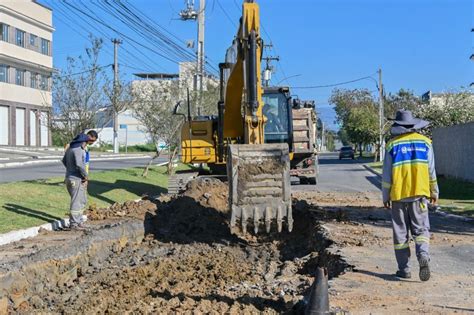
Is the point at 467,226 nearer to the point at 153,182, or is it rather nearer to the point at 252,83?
the point at 252,83

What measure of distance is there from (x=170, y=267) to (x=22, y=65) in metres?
50.1

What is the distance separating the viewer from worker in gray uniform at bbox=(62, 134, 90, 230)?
11.7 metres

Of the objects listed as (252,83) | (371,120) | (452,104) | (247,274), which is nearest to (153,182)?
(252,83)

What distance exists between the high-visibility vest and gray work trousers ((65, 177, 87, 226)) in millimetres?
6740

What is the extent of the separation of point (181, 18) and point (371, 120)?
32.2 metres

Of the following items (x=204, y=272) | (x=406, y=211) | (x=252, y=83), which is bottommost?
(x=204, y=272)

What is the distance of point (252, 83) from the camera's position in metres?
11.1

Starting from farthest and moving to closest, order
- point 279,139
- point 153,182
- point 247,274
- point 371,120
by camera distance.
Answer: point 371,120
point 153,182
point 279,139
point 247,274

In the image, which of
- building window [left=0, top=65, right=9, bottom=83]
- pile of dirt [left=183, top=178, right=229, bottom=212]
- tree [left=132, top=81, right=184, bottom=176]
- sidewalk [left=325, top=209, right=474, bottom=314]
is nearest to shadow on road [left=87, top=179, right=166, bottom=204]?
pile of dirt [left=183, top=178, right=229, bottom=212]

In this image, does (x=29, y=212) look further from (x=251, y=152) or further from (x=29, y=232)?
(x=251, y=152)

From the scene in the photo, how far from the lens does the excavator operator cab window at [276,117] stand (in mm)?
16828

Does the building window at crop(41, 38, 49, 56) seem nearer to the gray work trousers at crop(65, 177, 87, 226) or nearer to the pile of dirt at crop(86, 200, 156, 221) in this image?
the pile of dirt at crop(86, 200, 156, 221)

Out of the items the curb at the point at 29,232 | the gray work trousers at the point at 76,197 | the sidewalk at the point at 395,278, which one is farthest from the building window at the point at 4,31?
the sidewalk at the point at 395,278

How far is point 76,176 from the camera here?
11.9 meters
